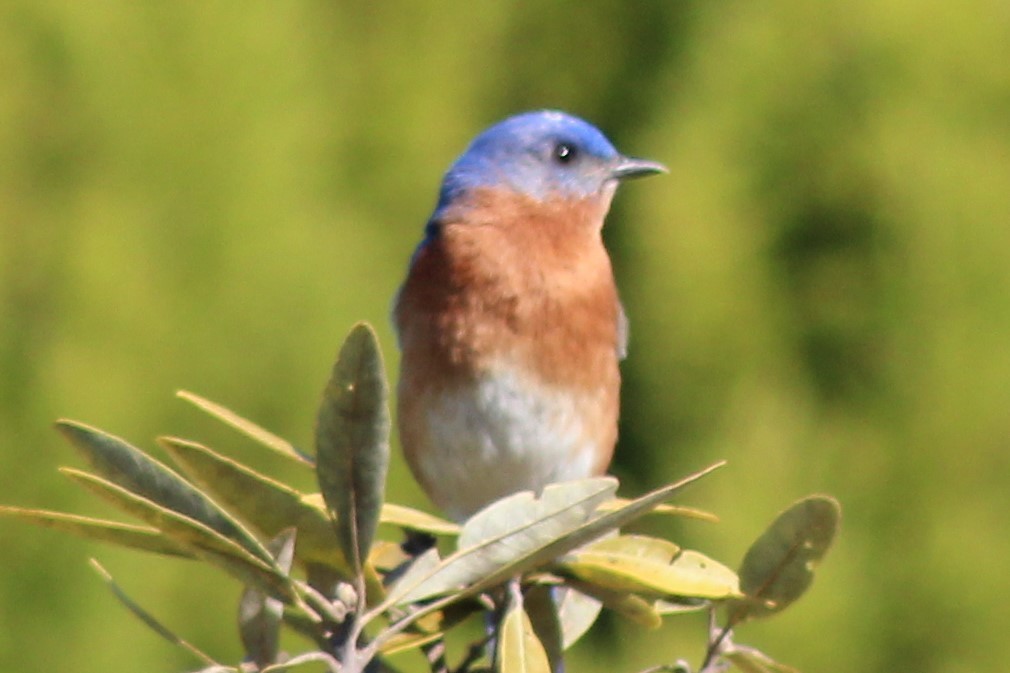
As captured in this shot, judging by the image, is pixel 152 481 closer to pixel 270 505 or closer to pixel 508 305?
pixel 270 505

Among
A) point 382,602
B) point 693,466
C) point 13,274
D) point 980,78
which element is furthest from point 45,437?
point 382,602

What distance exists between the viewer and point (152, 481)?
1286 mm

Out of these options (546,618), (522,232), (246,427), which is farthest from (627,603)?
(522,232)

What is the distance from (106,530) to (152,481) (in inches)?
3.0

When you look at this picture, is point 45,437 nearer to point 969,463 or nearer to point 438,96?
point 438,96

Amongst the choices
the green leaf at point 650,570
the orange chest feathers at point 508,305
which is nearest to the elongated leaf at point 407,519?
the green leaf at point 650,570

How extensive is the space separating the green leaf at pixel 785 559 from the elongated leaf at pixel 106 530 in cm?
56

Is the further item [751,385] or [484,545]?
[751,385]

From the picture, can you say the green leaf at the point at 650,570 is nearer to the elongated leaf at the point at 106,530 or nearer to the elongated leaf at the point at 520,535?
the elongated leaf at the point at 520,535

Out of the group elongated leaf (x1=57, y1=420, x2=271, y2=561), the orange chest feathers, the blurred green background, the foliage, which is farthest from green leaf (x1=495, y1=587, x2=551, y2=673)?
the blurred green background

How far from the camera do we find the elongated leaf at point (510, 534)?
51.6 inches

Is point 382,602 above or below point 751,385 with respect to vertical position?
above

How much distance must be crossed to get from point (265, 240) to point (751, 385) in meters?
1.50

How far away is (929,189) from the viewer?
427 centimetres
